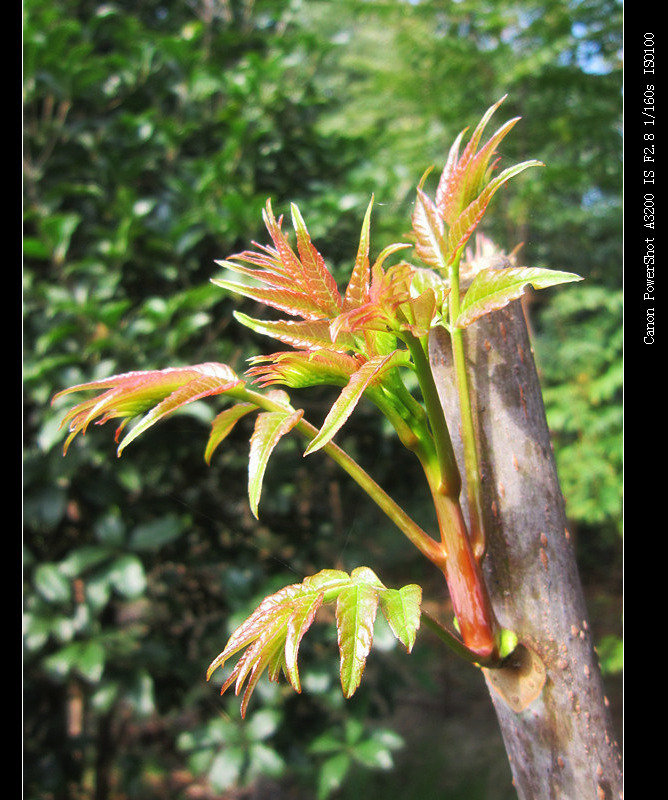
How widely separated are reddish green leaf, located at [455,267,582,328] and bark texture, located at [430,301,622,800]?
66 millimetres

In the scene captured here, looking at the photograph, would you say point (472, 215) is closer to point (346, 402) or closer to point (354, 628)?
point (346, 402)

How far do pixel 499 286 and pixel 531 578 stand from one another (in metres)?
0.19

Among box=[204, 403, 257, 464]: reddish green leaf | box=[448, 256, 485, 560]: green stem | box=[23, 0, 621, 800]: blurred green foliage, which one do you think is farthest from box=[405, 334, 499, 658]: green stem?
box=[23, 0, 621, 800]: blurred green foliage

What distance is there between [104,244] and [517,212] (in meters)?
0.87

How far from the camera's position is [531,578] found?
0.39 metres

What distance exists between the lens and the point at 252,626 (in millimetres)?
338

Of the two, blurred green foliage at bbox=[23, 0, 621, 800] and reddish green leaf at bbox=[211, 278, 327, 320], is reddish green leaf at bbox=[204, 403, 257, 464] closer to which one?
reddish green leaf at bbox=[211, 278, 327, 320]

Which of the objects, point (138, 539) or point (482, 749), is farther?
point (482, 749)

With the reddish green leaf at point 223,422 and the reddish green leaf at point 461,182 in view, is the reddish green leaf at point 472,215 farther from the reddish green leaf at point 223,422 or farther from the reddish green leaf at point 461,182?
the reddish green leaf at point 223,422

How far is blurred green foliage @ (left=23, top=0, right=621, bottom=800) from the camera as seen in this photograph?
3.54ft

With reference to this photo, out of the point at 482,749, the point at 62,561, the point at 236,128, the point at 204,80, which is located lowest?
the point at 482,749

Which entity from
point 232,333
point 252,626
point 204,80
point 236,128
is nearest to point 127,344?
point 232,333
